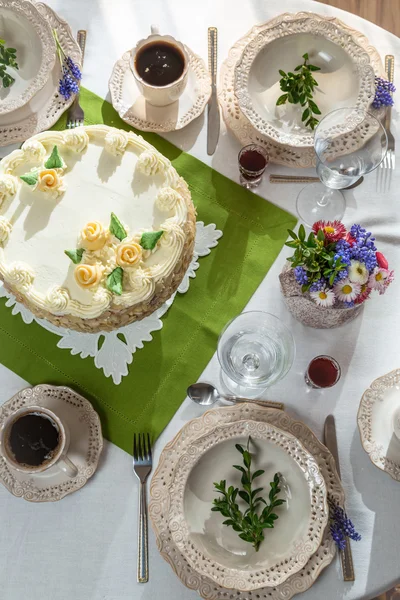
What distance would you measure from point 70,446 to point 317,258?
1.05 meters

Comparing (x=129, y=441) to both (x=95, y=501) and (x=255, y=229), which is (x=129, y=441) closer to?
(x=95, y=501)

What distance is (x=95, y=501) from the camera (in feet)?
6.57

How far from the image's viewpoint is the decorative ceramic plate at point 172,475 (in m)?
1.83

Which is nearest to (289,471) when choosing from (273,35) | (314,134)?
(314,134)

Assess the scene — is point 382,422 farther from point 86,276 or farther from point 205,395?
point 86,276

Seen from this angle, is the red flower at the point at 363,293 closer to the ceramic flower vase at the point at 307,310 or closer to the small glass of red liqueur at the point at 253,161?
the ceramic flower vase at the point at 307,310

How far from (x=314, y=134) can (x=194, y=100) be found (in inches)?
18.7

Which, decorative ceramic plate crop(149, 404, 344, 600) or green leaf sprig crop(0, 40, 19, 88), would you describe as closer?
decorative ceramic plate crop(149, 404, 344, 600)

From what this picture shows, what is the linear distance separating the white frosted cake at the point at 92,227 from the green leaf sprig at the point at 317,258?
0.35m

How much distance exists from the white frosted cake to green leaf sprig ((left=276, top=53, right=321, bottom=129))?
57cm

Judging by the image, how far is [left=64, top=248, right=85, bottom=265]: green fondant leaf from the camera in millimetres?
1717

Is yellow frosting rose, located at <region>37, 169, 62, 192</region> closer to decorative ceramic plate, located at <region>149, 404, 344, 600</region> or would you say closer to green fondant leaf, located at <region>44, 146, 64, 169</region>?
green fondant leaf, located at <region>44, 146, 64, 169</region>

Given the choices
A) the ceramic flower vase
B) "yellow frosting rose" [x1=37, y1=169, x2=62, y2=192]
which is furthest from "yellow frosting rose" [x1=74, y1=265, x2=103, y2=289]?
the ceramic flower vase

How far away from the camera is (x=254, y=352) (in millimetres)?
2088
